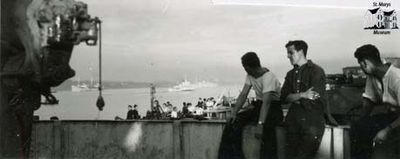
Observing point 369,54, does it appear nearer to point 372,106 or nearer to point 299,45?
point 372,106

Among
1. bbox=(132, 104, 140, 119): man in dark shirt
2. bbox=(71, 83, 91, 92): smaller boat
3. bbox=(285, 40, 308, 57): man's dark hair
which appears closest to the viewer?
bbox=(71, 83, 91, 92): smaller boat

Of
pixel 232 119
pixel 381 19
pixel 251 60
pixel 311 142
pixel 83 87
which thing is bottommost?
pixel 311 142

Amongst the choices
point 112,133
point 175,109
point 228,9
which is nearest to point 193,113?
point 175,109

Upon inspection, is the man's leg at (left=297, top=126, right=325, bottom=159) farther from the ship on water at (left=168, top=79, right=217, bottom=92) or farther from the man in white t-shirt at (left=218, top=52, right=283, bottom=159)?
the ship on water at (left=168, top=79, right=217, bottom=92)

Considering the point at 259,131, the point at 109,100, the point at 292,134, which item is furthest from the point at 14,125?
the point at 292,134

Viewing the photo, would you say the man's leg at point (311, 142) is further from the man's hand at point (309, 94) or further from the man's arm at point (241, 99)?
the man's arm at point (241, 99)

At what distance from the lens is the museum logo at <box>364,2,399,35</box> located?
10.1 feet

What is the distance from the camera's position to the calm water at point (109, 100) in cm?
278

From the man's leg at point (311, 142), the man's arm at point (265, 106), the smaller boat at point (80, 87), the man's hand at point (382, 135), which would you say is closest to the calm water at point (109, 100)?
the smaller boat at point (80, 87)

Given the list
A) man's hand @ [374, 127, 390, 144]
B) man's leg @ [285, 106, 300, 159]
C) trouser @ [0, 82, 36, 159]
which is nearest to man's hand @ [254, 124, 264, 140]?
man's leg @ [285, 106, 300, 159]

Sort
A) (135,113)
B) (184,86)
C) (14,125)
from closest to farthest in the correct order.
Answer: (14,125)
(184,86)
(135,113)

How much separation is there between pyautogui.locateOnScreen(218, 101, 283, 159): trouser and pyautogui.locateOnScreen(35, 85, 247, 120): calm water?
237mm

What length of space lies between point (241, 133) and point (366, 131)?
2.42 ft

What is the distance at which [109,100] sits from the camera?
290 cm
